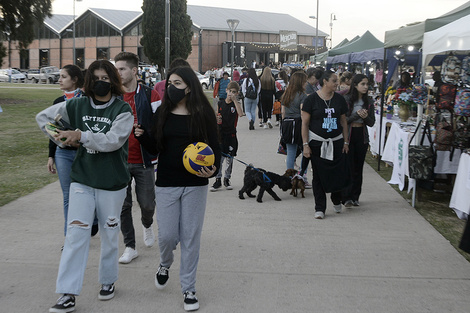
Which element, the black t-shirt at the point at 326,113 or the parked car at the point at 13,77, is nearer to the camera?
the black t-shirt at the point at 326,113

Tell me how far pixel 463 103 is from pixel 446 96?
1.29 ft

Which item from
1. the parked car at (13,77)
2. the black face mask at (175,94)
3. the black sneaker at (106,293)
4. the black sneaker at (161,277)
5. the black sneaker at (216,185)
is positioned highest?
the parked car at (13,77)

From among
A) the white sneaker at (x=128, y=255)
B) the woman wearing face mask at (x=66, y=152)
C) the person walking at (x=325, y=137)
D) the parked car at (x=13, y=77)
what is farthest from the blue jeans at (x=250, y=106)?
the parked car at (x=13, y=77)

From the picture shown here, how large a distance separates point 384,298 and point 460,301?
0.59 meters

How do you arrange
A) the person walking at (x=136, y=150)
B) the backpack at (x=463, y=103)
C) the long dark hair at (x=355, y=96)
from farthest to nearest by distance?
the long dark hair at (x=355, y=96) < the backpack at (x=463, y=103) < the person walking at (x=136, y=150)

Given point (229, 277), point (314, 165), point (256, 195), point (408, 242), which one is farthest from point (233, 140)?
point (229, 277)

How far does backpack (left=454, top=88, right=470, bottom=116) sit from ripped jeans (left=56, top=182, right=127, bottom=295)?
5.20 meters

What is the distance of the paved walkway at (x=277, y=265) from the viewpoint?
14.4 ft

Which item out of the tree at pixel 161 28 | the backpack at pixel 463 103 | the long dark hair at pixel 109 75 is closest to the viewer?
the long dark hair at pixel 109 75

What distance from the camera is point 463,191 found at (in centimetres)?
688

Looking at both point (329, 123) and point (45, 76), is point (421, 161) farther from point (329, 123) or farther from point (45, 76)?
point (45, 76)

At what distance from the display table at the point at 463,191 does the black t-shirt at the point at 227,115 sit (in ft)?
10.9

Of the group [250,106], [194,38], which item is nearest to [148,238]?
[250,106]

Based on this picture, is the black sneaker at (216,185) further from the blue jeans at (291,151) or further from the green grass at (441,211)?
the green grass at (441,211)
